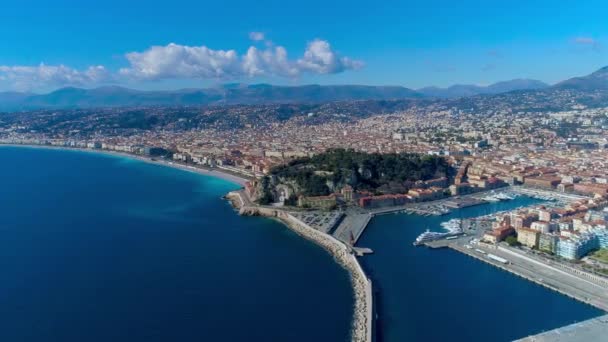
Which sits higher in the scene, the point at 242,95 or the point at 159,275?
the point at 242,95

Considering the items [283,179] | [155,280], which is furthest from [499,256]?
[283,179]

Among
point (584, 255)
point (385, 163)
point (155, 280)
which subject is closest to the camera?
point (155, 280)

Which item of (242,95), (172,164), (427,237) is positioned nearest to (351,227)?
(427,237)

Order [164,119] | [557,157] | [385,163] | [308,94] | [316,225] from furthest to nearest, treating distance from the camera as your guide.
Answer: [308,94]
[164,119]
[557,157]
[385,163]
[316,225]

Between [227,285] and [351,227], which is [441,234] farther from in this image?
[227,285]

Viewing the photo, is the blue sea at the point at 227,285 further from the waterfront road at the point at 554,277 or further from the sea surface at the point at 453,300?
the waterfront road at the point at 554,277

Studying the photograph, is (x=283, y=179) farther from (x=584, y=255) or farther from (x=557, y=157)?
(x=557, y=157)

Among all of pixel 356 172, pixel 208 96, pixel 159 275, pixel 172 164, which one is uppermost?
pixel 208 96
